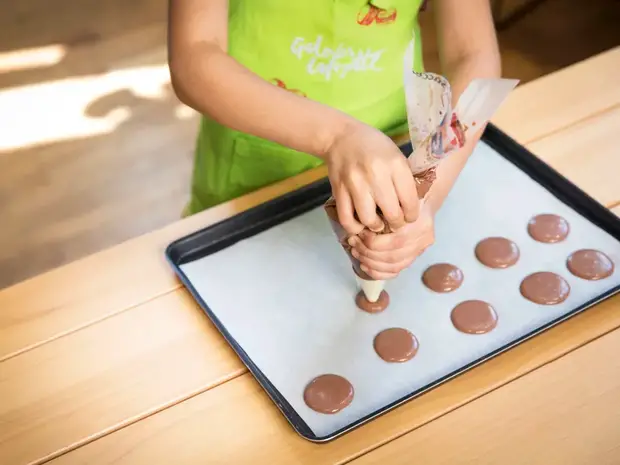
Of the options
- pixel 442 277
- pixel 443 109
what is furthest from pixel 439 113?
pixel 442 277

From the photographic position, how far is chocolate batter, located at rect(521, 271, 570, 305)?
0.70 metres

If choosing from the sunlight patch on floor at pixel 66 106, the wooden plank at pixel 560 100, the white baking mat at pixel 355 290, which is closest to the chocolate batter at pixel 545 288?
the white baking mat at pixel 355 290

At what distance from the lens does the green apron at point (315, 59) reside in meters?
0.81

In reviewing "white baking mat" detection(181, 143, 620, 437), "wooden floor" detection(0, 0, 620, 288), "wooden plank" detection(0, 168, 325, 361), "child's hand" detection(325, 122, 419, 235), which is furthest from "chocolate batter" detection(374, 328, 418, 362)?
"wooden floor" detection(0, 0, 620, 288)

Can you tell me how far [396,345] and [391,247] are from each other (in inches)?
3.6

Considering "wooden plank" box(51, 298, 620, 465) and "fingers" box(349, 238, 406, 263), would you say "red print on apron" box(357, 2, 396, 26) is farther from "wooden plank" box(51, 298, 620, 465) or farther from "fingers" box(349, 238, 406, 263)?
"wooden plank" box(51, 298, 620, 465)

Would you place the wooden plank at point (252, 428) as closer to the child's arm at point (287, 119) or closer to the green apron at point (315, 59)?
the child's arm at point (287, 119)

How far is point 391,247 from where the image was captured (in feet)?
2.17

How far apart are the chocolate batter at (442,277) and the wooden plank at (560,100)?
0.22m

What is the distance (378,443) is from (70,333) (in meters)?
Answer: 0.31

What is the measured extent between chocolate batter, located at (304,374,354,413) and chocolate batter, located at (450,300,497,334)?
13 centimetres

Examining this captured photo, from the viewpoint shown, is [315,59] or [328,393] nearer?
[328,393]

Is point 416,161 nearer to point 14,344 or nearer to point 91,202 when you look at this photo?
point 14,344

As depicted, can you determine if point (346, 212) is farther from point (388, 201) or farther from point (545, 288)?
point (545, 288)
